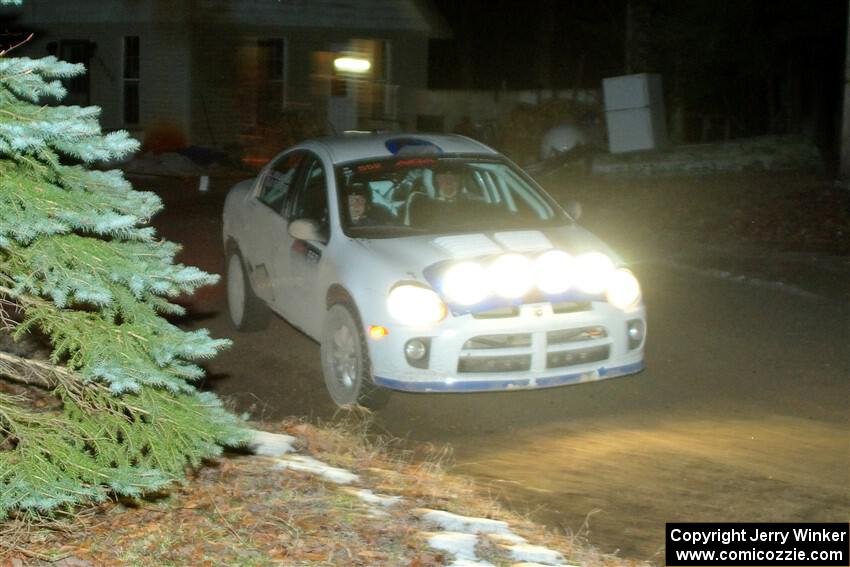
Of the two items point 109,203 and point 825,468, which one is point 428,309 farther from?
point 109,203

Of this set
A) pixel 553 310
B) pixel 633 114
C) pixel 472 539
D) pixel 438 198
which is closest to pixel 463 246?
A: pixel 553 310

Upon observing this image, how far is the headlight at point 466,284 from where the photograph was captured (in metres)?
7.77

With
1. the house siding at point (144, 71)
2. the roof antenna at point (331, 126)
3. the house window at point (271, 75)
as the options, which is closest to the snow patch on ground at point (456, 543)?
the roof antenna at point (331, 126)

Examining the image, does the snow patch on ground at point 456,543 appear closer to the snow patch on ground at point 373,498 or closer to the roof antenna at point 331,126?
the snow patch on ground at point 373,498

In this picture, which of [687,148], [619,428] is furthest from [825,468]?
[687,148]

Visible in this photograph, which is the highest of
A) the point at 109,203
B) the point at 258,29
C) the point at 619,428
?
the point at 258,29

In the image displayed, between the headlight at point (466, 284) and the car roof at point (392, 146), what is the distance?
1781 mm

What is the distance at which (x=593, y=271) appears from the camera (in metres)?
8.17

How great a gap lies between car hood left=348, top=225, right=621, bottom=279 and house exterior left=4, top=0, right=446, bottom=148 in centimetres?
1974

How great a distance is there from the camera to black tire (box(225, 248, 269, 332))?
10391 mm

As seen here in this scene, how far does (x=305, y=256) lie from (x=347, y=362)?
3.43 feet

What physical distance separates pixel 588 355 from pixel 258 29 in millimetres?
21455

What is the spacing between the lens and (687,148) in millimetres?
19047

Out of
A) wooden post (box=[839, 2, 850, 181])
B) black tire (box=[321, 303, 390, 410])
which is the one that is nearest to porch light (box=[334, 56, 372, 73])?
wooden post (box=[839, 2, 850, 181])
